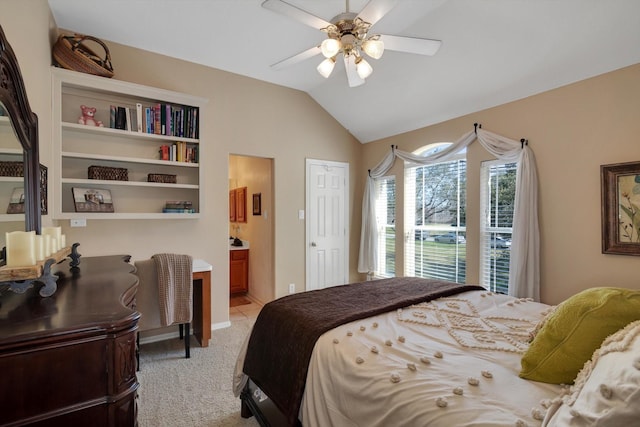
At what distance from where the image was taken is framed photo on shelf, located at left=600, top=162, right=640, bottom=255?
245 cm

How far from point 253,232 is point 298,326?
3.38m

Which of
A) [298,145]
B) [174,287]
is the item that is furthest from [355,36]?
[174,287]

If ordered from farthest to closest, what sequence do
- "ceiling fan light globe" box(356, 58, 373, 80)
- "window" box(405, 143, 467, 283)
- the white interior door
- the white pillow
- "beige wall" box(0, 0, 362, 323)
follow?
the white interior door
"window" box(405, 143, 467, 283)
"beige wall" box(0, 0, 362, 323)
"ceiling fan light globe" box(356, 58, 373, 80)
the white pillow

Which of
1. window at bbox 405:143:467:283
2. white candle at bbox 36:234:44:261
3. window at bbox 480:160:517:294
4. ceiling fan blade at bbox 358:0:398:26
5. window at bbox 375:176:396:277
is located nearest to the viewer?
white candle at bbox 36:234:44:261

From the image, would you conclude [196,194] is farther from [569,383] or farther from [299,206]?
[569,383]

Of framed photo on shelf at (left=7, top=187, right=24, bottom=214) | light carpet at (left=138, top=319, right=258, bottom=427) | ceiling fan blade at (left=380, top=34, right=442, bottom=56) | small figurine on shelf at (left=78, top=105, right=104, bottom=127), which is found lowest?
light carpet at (left=138, top=319, right=258, bottom=427)

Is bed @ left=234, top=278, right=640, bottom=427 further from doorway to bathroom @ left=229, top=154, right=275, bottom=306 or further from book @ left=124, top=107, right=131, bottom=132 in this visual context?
book @ left=124, top=107, right=131, bottom=132

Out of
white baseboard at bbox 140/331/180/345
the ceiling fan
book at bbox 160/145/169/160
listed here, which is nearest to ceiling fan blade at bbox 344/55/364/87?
the ceiling fan

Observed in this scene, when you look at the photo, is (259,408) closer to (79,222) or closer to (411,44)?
(79,222)

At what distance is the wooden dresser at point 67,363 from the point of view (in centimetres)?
79

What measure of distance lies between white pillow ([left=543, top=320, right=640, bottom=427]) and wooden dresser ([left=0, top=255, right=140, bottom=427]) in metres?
1.24

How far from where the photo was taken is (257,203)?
4688 millimetres

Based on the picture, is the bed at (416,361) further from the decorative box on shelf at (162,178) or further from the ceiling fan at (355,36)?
the decorative box on shelf at (162,178)

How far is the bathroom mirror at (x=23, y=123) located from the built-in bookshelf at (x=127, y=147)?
3.67 ft
